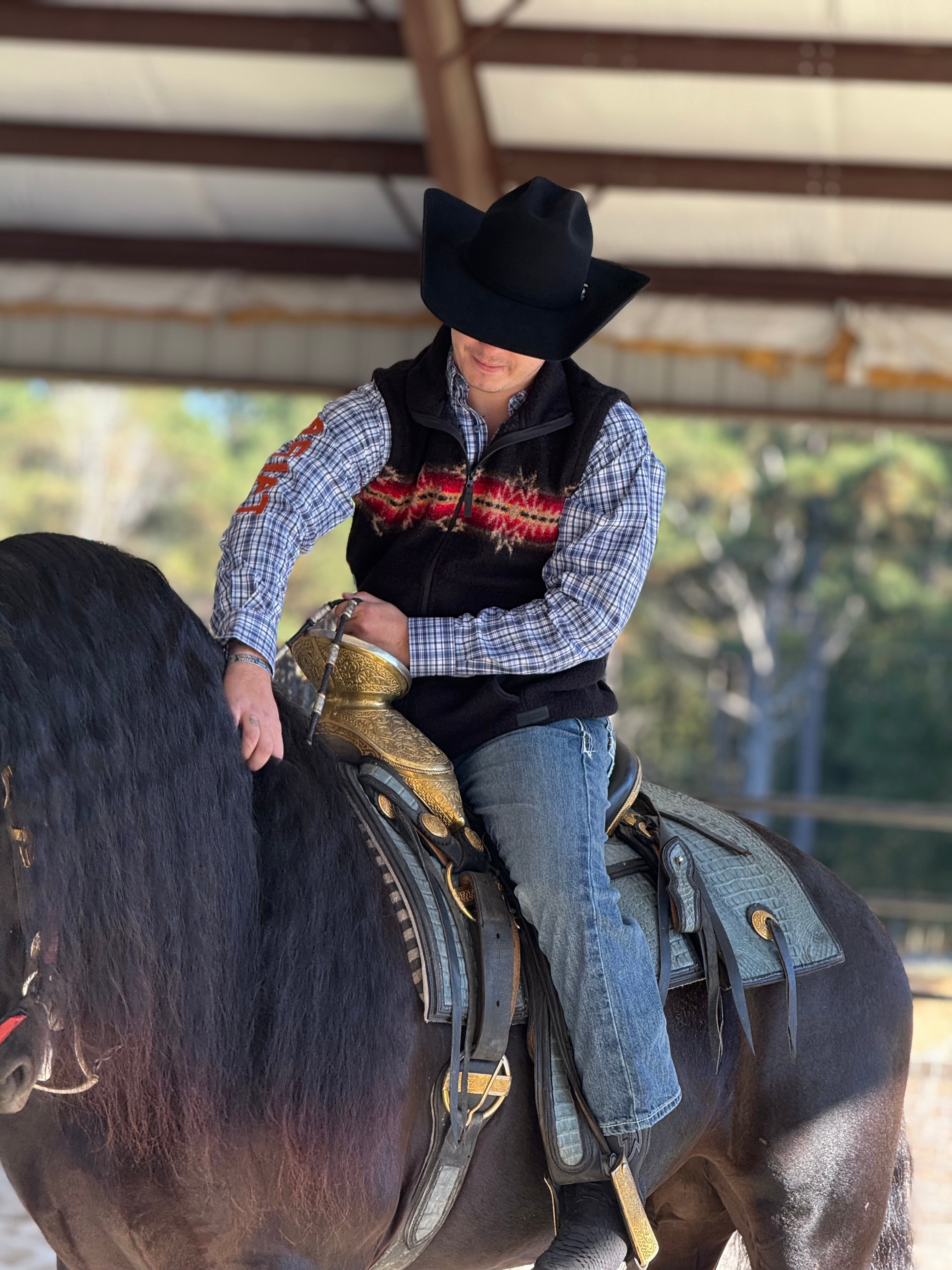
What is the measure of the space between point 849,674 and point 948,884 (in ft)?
14.0

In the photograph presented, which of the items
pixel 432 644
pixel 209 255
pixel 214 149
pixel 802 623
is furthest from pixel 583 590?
pixel 802 623

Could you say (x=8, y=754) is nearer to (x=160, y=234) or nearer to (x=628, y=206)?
(x=628, y=206)

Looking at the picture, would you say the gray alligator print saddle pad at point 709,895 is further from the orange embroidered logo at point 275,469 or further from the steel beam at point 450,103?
the steel beam at point 450,103

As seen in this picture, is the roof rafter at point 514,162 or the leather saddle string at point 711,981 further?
the roof rafter at point 514,162

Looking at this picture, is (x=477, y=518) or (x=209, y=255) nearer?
(x=477, y=518)

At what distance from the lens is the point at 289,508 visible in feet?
7.08

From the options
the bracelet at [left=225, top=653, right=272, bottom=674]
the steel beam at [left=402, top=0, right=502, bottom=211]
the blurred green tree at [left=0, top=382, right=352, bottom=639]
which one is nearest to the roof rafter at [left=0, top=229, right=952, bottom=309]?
the steel beam at [left=402, top=0, right=502, bottom=211]

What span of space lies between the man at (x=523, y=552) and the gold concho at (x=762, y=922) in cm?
29

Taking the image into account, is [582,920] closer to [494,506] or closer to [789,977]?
[789,977]

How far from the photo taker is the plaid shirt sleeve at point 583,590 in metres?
2.15

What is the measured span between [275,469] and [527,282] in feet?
1.62

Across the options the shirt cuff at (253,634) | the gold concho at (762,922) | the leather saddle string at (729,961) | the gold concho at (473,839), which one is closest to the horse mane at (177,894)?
the shirt cuff at (253,634)

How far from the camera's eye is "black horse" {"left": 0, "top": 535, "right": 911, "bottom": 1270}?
1.56 metres

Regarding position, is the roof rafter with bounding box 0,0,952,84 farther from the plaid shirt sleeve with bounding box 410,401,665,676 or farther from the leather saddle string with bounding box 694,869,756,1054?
the leather saddle string with bounding box 694,869,756,1054
